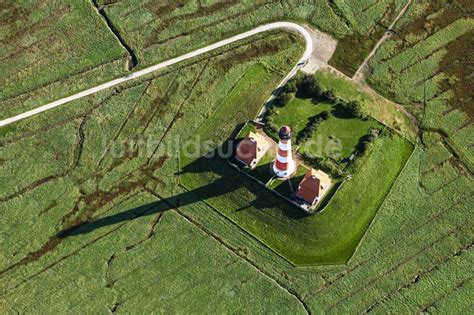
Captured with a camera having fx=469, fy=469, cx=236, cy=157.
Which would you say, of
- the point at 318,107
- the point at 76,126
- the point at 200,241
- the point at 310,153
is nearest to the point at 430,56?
the point at 318,107

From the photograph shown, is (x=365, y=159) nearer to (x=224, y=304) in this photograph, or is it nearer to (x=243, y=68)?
(x=243, y=68)

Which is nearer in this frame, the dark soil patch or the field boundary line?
the field boundary line

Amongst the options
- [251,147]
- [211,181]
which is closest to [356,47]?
[251,147]

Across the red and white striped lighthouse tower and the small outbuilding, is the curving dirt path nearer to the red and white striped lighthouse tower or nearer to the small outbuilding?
the small outbuilding

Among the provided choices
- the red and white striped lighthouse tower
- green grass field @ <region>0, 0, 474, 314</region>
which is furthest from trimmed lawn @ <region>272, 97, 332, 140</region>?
the red and white striped lighthouse tower

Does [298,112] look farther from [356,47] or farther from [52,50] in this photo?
[52,50]
